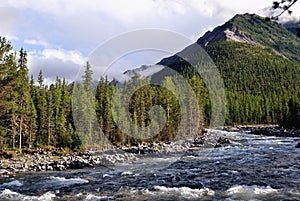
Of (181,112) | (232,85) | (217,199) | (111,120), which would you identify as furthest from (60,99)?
(232,85)

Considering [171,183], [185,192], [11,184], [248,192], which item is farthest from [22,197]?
[248,192]

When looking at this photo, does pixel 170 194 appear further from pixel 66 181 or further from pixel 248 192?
pixel 66 181

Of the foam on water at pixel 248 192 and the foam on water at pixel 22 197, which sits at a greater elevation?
the foam on water at pixel 22 197

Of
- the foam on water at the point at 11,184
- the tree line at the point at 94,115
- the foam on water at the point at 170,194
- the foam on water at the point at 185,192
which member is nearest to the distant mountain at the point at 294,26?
the foam on water at the point at 170,194

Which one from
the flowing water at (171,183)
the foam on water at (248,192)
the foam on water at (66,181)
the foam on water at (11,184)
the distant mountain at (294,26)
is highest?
the distant mountain at (294,26)

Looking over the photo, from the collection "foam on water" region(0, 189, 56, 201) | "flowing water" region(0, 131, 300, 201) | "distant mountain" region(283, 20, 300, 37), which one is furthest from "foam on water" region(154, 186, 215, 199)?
"distant mountain" region(283, 20, 300, 37)

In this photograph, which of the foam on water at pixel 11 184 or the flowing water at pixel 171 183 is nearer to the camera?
the flowing water at pixel 171 183

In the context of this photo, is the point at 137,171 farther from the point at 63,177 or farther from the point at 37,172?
the point at 37,172

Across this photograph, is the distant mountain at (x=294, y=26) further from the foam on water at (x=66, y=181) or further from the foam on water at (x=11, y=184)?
the foam on water at (x=11, y=184)

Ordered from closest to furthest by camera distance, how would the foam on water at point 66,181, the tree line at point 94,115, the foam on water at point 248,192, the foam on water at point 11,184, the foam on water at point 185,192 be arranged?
1. the foam on water at point 248,192
2. the foam on water at point 185,192
3. the foam on water at point 11,184
4. the foam on water at point 66,181
5. the tree line at point 94,115

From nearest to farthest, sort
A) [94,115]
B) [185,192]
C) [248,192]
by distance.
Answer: [248,192] → [185,192] → [94,115]

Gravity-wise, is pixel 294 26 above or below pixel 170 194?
above

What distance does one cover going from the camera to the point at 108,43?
2181cm

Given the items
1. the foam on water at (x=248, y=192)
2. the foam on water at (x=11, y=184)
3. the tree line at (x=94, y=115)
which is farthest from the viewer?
the tree line at (x=94, y=115)
